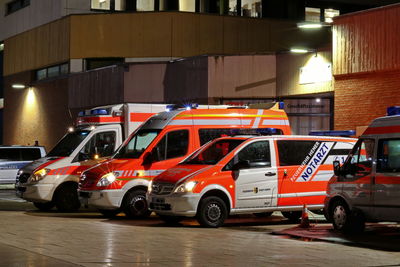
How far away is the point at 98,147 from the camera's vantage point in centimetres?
2114

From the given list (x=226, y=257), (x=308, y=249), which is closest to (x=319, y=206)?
(x=308, y=249)

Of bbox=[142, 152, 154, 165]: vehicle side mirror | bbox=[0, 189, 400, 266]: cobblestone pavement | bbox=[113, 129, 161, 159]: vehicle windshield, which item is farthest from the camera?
bbox=[113, 129, 161, 159]: vehicle windshield

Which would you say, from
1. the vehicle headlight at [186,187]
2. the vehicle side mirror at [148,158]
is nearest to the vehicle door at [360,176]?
the vehicle headlight at [186,187]

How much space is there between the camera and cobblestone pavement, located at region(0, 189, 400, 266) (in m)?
11.5

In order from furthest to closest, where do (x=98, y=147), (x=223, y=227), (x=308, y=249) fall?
(x=98, y=147), (x=223, y=227), (x=308, y=249)

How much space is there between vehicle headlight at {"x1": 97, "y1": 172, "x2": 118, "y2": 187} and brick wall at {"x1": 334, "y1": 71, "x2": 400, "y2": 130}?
9.83m

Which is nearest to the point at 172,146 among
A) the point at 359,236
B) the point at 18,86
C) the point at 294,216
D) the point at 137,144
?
the point at 137,144

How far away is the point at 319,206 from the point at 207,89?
47.1ft

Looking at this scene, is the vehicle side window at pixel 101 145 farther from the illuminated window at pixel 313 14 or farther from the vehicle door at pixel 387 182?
the illuminated window at pixel 313 14

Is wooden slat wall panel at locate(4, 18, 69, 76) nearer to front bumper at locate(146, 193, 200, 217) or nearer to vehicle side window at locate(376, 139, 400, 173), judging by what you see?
front bumper at locate(146, 193, 200, 217)

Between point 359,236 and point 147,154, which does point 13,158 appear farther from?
point 359,236

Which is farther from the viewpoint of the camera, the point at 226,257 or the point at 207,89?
the point at 207,89

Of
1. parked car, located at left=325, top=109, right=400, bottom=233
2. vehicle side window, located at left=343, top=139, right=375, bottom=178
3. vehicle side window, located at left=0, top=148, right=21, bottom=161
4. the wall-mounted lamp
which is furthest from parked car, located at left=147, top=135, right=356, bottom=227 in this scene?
the wall-mounted lamp

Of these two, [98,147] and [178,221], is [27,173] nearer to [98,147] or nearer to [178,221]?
[98,147]
